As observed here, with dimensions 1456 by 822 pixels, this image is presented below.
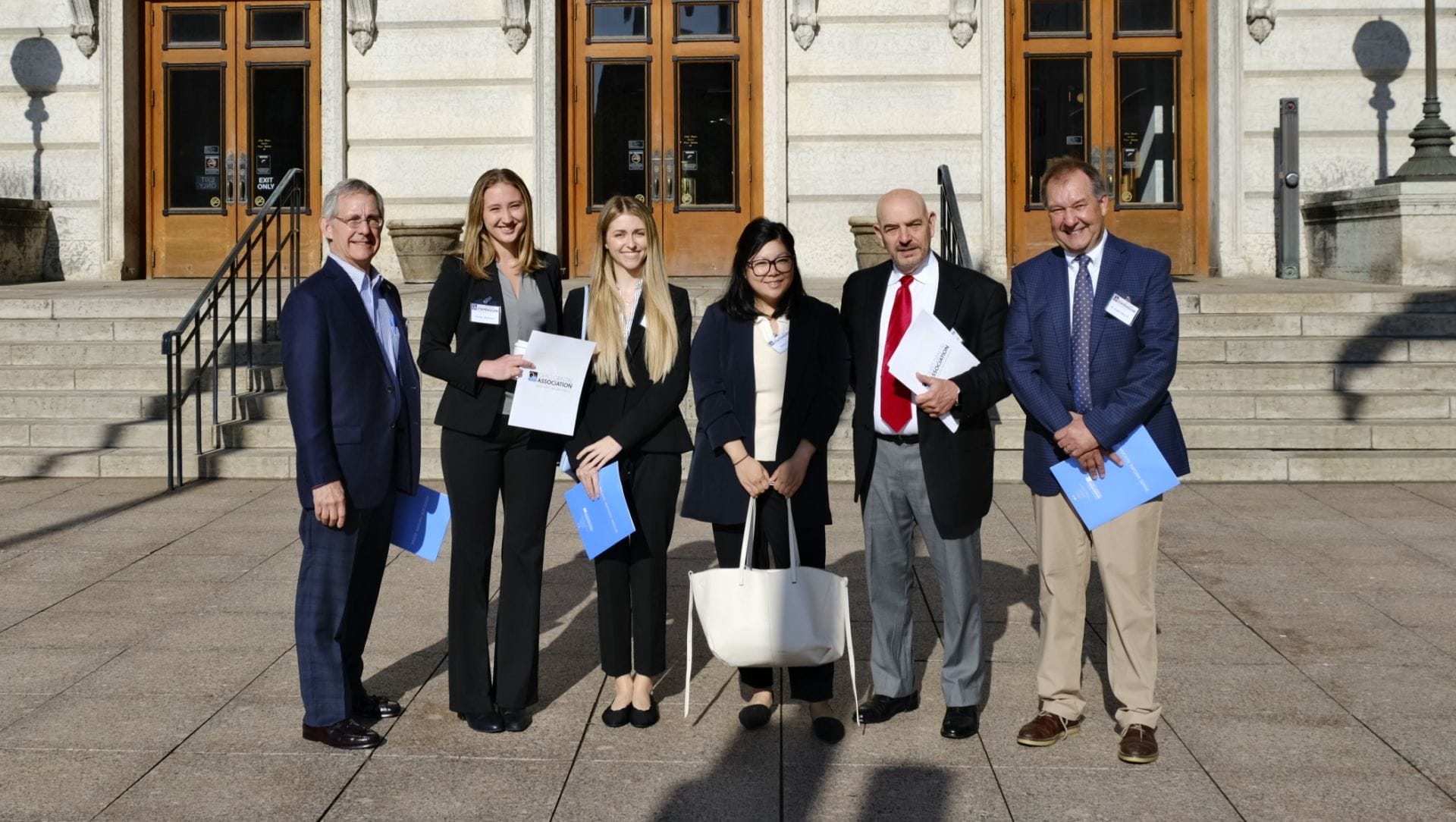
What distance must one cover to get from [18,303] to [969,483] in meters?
10.2

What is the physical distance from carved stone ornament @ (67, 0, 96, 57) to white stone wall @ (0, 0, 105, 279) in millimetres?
119

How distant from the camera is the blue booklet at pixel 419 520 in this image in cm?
532

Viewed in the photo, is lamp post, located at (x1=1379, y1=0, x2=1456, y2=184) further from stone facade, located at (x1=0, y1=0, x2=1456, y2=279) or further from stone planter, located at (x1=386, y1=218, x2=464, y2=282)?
stone planter, located at (x1=386, y1=218, x2=464, y2=282)

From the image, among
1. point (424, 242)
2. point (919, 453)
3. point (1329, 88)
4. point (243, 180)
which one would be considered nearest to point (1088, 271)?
point (919, 453)

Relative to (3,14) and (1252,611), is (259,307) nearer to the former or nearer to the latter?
(3,14)

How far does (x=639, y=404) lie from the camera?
5.23 meters

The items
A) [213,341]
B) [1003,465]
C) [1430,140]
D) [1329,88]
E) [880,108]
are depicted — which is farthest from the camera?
Result: [880,108]

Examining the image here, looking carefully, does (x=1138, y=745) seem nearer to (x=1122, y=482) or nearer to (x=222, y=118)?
(x=1122, y=482)

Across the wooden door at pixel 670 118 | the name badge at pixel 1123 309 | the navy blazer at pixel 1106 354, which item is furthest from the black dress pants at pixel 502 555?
the wooden door at pixel 670 118

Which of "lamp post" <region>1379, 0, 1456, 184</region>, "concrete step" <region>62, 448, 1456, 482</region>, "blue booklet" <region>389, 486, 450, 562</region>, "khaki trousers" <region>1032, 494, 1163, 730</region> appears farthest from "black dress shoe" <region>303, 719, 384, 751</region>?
"lamp post" <region>1379, 0, 1456, 184</region>

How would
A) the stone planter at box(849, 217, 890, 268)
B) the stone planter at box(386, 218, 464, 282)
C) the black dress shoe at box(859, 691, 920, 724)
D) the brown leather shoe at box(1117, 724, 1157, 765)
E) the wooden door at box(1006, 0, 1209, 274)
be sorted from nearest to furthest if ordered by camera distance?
the brown leather shoe at box(1117, 724, 1157, 765)
the black dress shoe at box(859, 691, 920, 724)
the stone planter at box(849, 217, 890, 268)
the stone planter at box(386, 218, 464, 282)
the wooden door at box(1006, 0, 1209, 274)

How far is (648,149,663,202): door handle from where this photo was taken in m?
16.0

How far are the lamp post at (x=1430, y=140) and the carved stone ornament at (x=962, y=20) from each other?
4186 mm

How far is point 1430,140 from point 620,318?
11.3 meters
